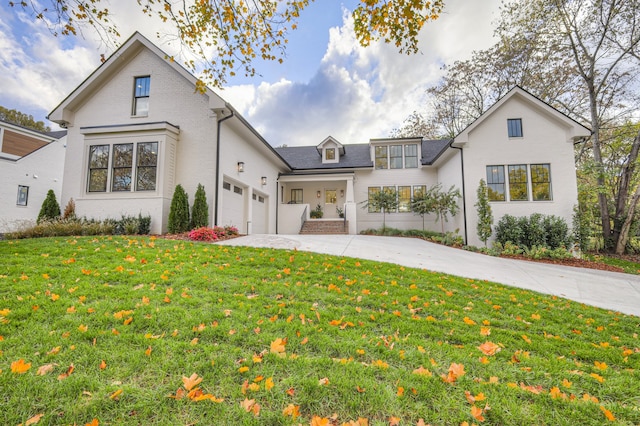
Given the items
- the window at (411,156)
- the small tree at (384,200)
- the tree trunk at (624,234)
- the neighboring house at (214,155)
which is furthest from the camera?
the window at (411,156)

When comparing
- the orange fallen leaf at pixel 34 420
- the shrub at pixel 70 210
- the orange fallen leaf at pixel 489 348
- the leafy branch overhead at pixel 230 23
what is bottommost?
the orange fallen leaf at pixel 489 348

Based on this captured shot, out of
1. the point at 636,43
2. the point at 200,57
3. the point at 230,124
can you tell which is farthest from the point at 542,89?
the point at 200,57

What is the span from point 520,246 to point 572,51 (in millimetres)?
11611

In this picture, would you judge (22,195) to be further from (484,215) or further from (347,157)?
(484,215)

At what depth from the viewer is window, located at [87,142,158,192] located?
987 centimetres

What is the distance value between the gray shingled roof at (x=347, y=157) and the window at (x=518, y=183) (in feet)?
13.7

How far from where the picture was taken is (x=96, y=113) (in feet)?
36.3

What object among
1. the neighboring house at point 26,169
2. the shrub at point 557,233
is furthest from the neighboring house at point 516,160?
the neighboring house at point 26,169

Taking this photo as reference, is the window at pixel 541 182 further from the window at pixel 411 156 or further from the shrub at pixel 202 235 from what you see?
the shrub at pixel 202 235

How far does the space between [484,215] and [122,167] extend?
13.7 m

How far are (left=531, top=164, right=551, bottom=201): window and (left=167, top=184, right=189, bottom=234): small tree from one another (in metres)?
13.6

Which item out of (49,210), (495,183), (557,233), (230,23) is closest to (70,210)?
(49,210)

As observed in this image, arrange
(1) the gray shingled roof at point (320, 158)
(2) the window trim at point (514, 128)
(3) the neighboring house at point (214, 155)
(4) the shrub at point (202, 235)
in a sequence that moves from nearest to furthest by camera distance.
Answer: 1. (4) the shrub at point (202, 235)
2. (3) the neighboring house at point (214, 155)
3. (2) the window trim at point (514, 128)
4. (1) the gray shingled roof at point (320, 158)

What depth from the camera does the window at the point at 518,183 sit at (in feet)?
40.1
